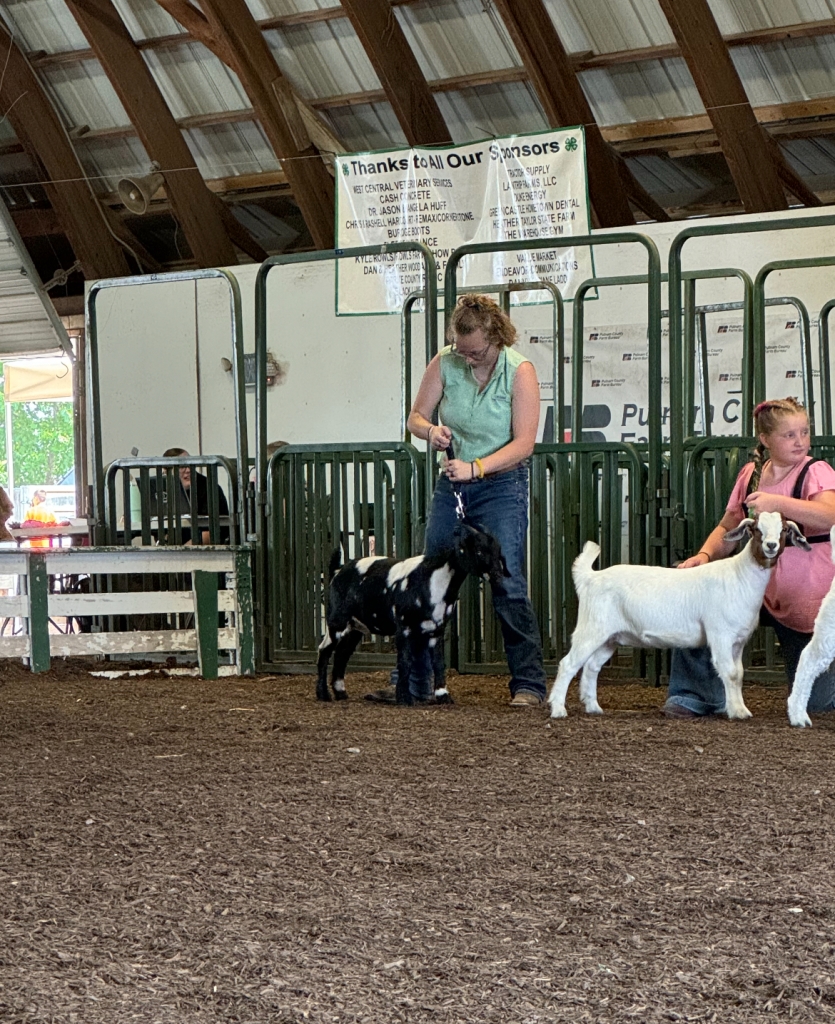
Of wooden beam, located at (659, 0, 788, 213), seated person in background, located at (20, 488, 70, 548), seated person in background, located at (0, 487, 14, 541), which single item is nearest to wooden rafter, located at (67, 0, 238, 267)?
seated person in background, located at (20, 488, 70, 548)

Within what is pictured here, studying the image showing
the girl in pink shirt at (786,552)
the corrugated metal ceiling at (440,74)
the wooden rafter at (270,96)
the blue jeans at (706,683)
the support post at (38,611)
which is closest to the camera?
the girl in pink shirt at (786,552)

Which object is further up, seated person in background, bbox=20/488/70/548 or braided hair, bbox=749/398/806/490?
braided hair, bbox=749/398/806/490

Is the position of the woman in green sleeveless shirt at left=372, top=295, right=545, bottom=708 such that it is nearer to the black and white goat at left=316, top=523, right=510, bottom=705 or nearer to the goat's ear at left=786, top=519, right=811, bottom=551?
the black and white goat at left=316, top=523, right=510, bottom=705

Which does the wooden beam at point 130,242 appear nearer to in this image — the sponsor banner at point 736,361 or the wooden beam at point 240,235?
the wooden beam at point 240,235

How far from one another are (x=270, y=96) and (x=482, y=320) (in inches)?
312

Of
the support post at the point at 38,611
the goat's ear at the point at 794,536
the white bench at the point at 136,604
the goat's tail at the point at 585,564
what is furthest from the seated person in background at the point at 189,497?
the goat's ear at the point at 794,536

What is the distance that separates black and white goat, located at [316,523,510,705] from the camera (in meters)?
4.90

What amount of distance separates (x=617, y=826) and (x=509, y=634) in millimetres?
2037

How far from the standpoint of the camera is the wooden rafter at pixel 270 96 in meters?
11.5

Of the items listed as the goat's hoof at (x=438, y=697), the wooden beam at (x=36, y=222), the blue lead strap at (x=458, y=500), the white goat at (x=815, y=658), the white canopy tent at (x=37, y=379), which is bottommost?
the goat's hoof at (x=438, y=697)

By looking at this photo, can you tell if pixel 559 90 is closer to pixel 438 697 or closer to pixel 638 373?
pixel 638 373

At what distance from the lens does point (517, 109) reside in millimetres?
12086

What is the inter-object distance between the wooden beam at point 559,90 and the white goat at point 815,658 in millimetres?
7274

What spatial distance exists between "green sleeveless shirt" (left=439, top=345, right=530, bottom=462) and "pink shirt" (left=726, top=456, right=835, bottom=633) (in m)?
1.02
